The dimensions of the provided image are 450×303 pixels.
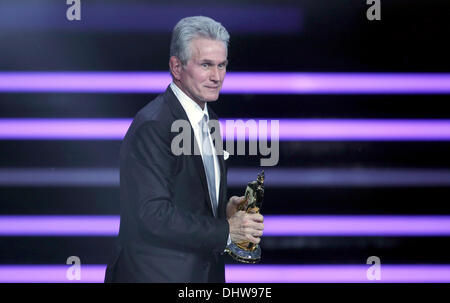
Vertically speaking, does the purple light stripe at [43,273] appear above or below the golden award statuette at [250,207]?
below

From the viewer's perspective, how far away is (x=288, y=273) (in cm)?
329

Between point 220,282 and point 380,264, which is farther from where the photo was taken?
point 380,264

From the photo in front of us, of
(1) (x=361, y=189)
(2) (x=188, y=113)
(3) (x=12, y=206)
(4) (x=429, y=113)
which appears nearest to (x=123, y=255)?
(2) (x=188, y=113)

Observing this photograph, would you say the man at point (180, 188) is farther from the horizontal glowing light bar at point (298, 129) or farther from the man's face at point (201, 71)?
the horizontal glowing light bar at point (298, 129)

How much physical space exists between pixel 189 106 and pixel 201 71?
0.60 ft

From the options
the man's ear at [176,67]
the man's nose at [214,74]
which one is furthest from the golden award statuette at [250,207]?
the man's ear at [176,67]

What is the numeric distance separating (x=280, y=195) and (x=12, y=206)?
5.25ft

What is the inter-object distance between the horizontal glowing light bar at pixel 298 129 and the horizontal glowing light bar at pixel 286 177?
0.20 m

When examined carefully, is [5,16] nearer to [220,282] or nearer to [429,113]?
[220,282]

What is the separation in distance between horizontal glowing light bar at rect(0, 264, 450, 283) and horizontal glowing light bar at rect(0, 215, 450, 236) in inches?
7.8

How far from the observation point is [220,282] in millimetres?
2699

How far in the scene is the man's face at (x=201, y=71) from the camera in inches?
101

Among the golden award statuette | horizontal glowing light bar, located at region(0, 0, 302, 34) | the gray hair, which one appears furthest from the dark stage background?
the golden award statuette

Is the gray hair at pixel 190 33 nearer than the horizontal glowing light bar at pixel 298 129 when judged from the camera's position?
Yes
